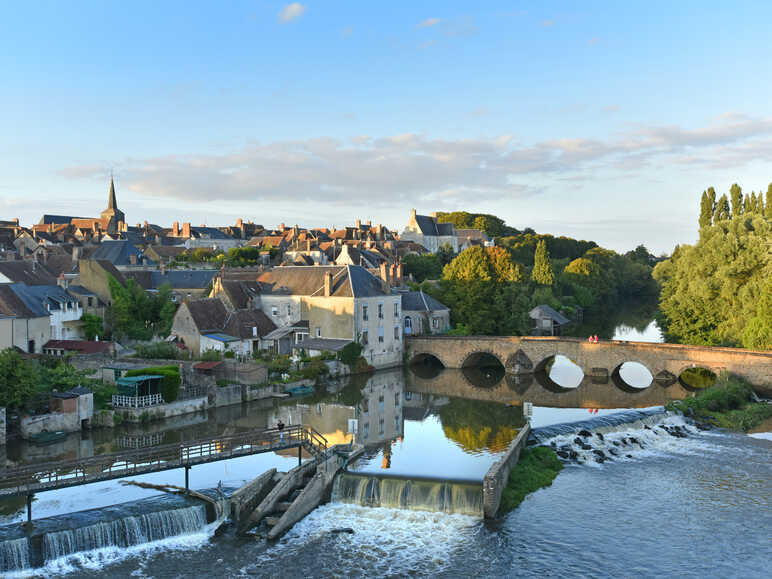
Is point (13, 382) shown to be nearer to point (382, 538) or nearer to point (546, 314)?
point (382, 538)

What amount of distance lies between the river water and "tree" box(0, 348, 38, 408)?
2669 millimetres

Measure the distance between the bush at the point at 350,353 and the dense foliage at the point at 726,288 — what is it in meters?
24.5

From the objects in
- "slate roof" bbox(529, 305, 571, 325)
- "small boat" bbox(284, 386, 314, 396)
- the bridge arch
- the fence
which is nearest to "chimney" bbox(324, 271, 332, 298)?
"small boat" bbox(284, 386, 314, 396)

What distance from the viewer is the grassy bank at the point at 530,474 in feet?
78.3

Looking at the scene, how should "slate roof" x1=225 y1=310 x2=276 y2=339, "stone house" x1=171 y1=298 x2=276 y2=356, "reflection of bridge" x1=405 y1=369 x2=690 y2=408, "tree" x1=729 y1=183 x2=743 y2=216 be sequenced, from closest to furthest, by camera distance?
"reflection of bridge" x1=405 y1=369 x2=690 y2=408, "stone house" x1=171 y1=298 x2=276 y2=356, "slate roof" x1=225 y1=310 x2=276 y2=339, "tree" x1=729 y1=183 x2=743 y2=216

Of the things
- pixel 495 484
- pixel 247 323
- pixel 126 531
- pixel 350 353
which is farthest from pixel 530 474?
pixel 247 323

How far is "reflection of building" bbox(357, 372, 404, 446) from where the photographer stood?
114 feet

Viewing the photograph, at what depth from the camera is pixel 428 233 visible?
132 metres

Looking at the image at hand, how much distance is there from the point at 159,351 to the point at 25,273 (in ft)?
56.3

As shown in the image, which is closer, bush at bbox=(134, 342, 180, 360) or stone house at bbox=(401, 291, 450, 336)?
bush at bbox=(134, 342, 180, 360)

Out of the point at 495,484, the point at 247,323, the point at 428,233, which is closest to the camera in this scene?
the point at 495,484

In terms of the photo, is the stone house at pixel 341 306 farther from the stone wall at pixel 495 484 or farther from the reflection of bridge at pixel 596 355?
the stone wall at pixel 495 484

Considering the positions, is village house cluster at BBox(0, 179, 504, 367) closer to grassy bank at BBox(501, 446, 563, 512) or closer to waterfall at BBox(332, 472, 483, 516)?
grassy bank at BBox(501, 446, 563, 512)

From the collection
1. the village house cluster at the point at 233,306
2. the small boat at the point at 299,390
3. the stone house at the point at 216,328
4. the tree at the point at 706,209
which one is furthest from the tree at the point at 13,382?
the tree at the point at 706,209
